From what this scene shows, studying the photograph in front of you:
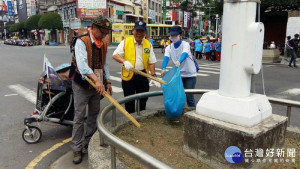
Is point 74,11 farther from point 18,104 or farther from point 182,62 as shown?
point 182,62

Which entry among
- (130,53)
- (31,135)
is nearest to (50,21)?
(31,135)

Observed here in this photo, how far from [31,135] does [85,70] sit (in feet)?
6.30

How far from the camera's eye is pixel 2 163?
371cm

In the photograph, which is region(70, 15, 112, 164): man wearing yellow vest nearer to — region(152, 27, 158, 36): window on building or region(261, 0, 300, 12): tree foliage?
region(261, 0, 300, 12): tree foliage

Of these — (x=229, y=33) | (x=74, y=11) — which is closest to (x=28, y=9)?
(x=74, y=11)

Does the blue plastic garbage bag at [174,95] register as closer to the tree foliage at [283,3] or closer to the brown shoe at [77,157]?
the brown shoe at [77,157]

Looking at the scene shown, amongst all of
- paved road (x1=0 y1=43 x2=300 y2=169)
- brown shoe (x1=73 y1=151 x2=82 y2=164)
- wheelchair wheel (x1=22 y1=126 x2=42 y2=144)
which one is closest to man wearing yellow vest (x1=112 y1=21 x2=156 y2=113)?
brown shoe (x1=73 y1=151 x2=82 y2=164)

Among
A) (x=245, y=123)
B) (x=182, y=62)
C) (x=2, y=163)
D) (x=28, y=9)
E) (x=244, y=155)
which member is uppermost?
(x=28, y=9)

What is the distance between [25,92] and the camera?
26.6ft

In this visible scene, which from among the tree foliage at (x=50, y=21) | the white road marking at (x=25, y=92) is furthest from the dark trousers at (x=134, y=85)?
the tree foliage at (x=50, y=21)

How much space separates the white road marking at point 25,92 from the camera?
288 inches

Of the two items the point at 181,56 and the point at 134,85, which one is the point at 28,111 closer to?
the point at 134,85

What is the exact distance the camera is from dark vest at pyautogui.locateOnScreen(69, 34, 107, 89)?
340cm

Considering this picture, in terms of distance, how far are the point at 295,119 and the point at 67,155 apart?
437cm
